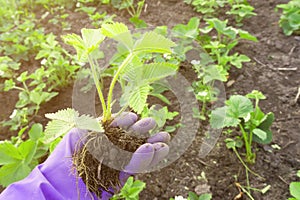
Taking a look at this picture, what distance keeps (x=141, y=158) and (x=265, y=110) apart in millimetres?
1053

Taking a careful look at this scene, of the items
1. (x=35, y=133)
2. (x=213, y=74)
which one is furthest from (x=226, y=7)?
(x=35, y=133)

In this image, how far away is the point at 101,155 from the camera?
48.5 inches

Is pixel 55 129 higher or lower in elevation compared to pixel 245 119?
higher

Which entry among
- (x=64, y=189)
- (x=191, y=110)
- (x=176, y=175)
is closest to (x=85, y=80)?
(x=191, y=110)

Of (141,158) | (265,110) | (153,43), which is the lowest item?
(265,110)

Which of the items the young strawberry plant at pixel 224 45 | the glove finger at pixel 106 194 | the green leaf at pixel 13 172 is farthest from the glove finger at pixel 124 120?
the young strawberry plant at pixel 224 45

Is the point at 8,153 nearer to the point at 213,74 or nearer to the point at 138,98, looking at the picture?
the point at 138,98

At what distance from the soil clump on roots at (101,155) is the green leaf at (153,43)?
1.12 ft

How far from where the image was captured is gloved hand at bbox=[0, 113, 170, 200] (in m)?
1.22

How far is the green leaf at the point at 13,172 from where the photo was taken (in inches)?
62.2

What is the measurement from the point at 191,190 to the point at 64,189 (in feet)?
2.17

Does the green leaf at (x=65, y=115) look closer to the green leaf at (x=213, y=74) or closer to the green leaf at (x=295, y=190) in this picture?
the green leaf at (x=295, y=190)

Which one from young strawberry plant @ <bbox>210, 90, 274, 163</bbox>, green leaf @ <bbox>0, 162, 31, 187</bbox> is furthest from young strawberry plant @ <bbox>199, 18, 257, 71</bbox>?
green leaf @ <bbox>0, 162, 31, 187</bbox>

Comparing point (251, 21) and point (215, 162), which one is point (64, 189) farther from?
point (251, 21)
